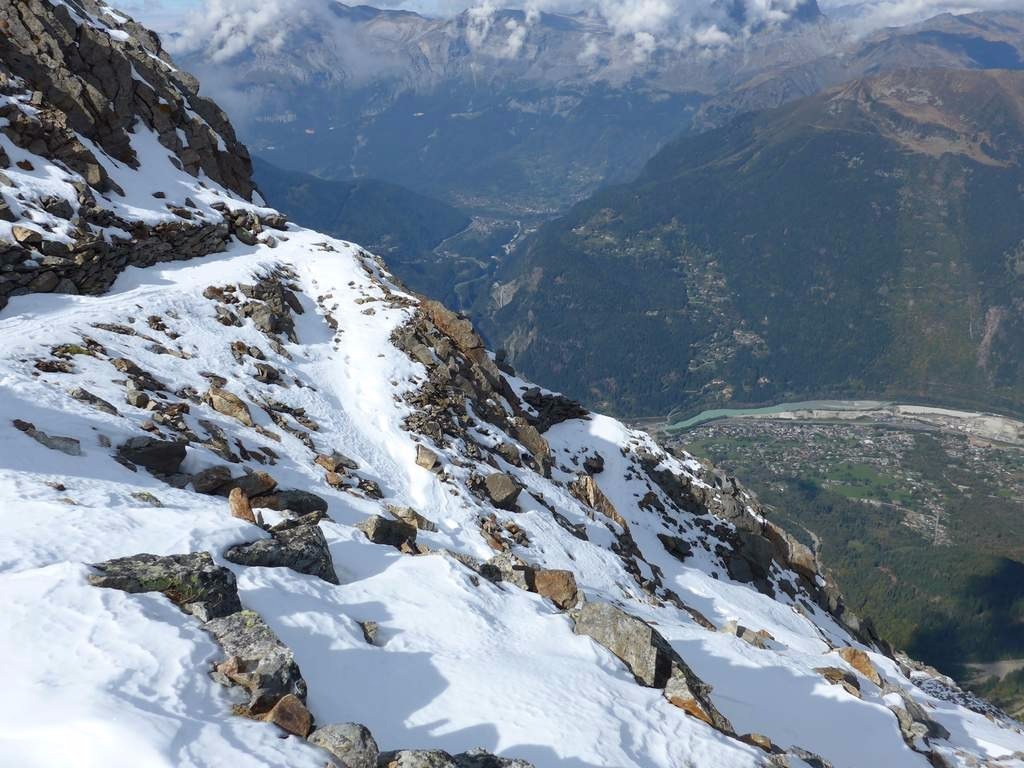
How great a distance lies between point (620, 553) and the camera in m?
41.1

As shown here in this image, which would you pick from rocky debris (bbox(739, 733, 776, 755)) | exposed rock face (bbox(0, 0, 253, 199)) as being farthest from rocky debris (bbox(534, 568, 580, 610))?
exposed rock face (bbox(0, 0, 253, 199))

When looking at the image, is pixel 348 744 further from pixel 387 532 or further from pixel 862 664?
pixel 862 664

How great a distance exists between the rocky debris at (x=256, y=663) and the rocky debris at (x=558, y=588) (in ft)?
40.6

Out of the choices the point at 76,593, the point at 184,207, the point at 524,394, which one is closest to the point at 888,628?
the point at 524,394

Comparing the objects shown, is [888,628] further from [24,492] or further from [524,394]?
[24,492]

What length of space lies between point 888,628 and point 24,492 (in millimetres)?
189558

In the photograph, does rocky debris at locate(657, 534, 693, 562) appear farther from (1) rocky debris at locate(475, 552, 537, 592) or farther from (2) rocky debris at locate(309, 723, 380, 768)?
(2) rocky debris at locate(309, 723, 380, 768)

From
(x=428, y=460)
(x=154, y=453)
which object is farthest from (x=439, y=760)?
A: (x=428, y=460)

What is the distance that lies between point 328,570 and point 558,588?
886cm

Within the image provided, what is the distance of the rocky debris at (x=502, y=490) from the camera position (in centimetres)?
3512

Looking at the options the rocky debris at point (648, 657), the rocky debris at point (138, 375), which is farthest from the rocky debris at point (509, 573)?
the rocky debris at point (138, 375)

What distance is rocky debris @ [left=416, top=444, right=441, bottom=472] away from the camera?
33656 mm

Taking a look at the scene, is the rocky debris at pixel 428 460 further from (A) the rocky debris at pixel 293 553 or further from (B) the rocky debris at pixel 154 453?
(A) the rocky debris at pixel 293 553

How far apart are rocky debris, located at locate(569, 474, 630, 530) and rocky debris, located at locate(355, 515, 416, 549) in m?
23.7
